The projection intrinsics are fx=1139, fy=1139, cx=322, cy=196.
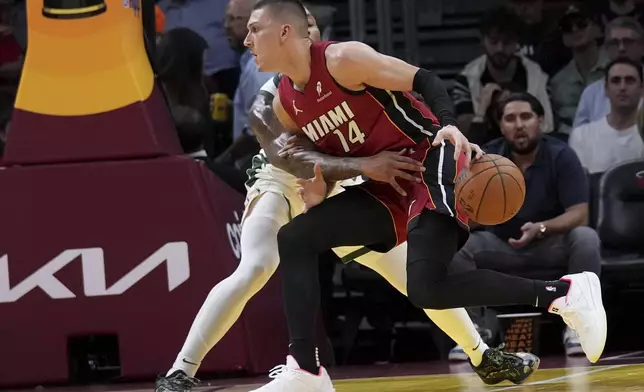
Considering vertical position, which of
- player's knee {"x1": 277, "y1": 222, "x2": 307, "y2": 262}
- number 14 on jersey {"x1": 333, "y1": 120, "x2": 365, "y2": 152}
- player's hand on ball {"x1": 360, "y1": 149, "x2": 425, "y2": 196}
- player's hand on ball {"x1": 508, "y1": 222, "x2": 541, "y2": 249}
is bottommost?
player's hand on ball {"x1": 508, "y1": 222, "x2": 541, "y2": 249}

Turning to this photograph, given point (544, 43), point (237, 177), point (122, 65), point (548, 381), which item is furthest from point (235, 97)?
point (548, 381)

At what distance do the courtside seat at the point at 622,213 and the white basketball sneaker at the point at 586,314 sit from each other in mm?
3288

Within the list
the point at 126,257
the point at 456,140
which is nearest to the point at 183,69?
the point at 126,257

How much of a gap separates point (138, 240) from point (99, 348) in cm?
91

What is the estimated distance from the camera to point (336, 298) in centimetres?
832

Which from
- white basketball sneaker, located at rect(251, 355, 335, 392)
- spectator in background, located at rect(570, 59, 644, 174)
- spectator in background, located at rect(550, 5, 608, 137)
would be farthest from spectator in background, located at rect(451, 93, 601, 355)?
white basketball sneaker, located at rect(251, 355, 335, 392)

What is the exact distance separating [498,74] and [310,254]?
15.4 feet

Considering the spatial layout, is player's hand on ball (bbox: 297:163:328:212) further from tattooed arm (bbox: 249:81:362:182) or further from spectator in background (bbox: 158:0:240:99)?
spectator in background (bbox: 158:0:240:99)

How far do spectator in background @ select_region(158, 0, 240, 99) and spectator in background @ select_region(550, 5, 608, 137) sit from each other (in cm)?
253

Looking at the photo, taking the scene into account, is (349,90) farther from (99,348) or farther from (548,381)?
(99,348)

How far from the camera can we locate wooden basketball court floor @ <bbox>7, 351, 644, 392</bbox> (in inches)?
182

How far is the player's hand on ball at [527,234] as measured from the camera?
7215 mm

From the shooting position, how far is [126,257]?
646 cm

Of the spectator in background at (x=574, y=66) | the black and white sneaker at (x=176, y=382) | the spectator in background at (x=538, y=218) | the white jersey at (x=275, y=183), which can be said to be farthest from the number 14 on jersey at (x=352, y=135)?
the spectator in background at (x=574, y=66)
